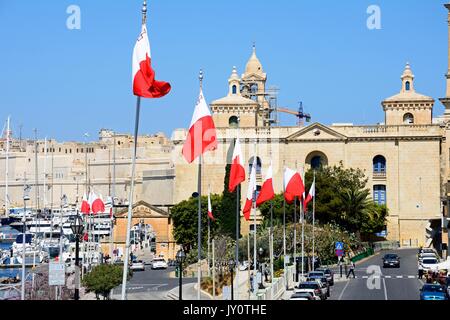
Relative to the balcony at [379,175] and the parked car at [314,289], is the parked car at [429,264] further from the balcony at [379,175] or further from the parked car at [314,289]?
the balcony at [379,175]

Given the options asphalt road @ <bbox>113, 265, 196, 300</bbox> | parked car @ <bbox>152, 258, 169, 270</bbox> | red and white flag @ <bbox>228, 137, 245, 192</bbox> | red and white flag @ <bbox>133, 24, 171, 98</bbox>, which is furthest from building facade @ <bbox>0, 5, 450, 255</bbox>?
red and white flag @ <bbox>133, 24, 171, 98</bbox>

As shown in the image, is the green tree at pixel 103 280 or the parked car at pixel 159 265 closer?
the green tree at pixel 103 280

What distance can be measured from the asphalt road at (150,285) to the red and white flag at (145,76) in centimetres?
2325

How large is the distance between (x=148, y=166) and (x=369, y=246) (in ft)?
272

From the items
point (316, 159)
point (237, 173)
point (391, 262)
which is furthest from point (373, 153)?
point (237, 173)

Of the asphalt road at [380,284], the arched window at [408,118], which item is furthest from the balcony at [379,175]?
the asphalt road at [380,284]

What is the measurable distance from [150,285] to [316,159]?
3845 cm

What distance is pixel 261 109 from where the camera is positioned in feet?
349

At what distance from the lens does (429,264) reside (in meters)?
51.6

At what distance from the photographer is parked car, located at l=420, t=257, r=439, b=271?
1983 inches

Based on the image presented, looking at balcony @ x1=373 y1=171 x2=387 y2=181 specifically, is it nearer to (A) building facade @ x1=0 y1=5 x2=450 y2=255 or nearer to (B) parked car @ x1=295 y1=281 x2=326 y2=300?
(A) building facade @ x1=0 y1=5 x2=450 y2=255

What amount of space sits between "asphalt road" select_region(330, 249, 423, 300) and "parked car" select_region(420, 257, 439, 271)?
0.66 m

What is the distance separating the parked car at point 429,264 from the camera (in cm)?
5038
